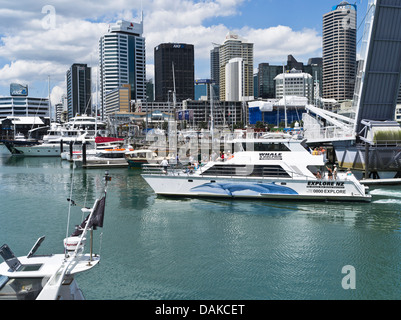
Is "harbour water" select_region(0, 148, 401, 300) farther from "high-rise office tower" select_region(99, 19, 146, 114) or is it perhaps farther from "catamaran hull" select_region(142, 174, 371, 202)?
"high-rise office tower" select_region(99, 19, 146, 114)

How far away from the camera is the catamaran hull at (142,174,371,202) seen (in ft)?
69.9

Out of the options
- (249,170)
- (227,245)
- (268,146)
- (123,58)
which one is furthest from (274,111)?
(227,245)

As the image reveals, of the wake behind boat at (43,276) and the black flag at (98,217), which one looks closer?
the wake behind boat at (43,276)

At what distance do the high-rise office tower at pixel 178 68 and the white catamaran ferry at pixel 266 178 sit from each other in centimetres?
17005

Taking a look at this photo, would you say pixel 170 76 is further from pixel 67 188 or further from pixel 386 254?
pixel 386 254

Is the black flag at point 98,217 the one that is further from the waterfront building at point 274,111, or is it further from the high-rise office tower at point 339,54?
the high-rise office tower at point 339,54

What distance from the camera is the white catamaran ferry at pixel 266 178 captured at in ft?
70.1

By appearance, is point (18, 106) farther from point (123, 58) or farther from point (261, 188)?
point (261, 188)

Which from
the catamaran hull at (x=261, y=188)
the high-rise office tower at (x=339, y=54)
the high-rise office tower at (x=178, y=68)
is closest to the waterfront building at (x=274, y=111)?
the high-rise office tower at (x=339, y=54)

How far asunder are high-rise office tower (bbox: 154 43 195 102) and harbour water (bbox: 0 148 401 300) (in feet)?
567

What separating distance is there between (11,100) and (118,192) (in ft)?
485

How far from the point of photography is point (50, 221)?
18031 mm

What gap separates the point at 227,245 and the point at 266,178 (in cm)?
842
